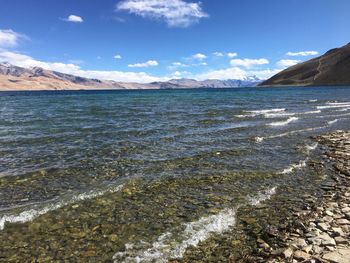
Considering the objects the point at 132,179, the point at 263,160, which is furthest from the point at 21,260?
the point at 263,160

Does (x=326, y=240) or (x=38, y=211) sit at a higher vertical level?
(x=326, y=240)

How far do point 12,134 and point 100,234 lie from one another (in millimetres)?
20817

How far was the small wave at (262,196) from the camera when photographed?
38.1 ft

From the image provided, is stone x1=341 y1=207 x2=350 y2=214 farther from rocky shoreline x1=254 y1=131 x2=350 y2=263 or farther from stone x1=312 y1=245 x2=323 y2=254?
stone x1=312 y1=245 x2=323 y2=254

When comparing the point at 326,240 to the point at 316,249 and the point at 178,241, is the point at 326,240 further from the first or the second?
the point at 178,241

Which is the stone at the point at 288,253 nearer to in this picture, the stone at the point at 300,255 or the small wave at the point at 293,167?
the stone at the point at 300,255

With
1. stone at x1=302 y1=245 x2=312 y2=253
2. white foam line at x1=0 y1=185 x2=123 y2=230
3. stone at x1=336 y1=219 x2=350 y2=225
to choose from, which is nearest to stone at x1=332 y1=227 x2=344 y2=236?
stone at x1=336 y1=219 x2=350 y2=225

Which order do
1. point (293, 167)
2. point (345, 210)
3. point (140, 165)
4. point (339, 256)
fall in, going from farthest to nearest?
point (140, 165) < point (293, 167) < point (345, 210) < point (339, 256)

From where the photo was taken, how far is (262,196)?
39.9 feet

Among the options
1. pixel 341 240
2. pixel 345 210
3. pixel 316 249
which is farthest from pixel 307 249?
pixel 345 210

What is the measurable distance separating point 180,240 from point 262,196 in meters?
4.65

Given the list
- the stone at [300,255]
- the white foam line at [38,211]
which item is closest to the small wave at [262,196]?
the stone at [300,255]

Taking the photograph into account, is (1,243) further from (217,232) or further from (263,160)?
(263,160)

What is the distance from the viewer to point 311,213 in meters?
10.4
